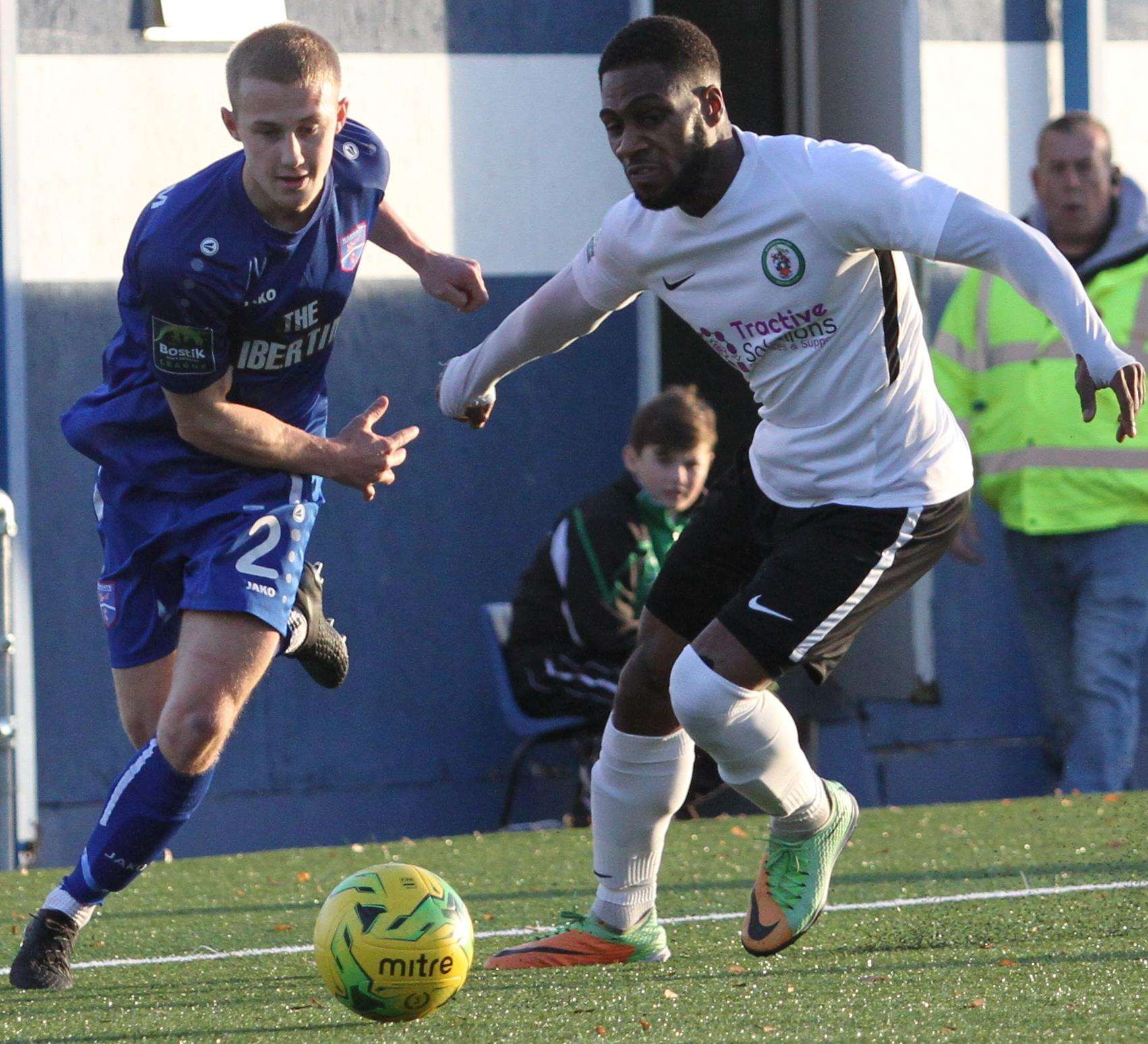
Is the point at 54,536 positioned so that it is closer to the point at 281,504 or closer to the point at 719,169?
the point at 281,504

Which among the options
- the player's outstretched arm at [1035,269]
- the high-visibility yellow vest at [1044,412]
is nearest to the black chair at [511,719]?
the high-visibility yellow vest at [1044,412]

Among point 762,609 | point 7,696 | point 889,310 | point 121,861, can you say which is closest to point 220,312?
point 121,861

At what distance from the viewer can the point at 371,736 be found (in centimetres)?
878

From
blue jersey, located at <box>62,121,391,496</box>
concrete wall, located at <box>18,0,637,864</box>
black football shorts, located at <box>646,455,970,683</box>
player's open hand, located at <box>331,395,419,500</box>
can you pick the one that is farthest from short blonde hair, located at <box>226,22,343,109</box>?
concrete wall, located at <box>18,0,637,864</box>

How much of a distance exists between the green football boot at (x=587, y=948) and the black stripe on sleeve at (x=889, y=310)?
142cm

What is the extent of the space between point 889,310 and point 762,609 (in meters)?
0.72

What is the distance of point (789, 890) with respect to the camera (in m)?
4.73

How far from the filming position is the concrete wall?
8.27 m

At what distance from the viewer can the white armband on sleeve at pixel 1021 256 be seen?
14.1ft

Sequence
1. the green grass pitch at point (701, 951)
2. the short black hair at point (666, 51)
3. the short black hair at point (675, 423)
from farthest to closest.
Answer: the short black hair at point (675, 423), the short black hair at point (666, 51), the green grass pitch at point (701, 951)

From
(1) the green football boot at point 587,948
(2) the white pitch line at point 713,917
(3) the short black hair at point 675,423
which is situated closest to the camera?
(1) the green football boot at point 587,948

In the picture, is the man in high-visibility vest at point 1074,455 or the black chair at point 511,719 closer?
the man in high-visibility vest at point 1074,455

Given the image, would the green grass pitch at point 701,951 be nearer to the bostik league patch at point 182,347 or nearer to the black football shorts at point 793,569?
the black football shorts at point 793,569

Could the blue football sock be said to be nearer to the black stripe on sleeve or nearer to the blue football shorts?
the blue football shorts
